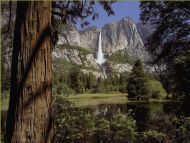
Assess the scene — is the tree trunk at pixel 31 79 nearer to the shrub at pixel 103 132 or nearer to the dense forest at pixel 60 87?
the dense forest at pixel 60 87

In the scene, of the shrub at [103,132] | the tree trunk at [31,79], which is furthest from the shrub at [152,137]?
the tree trunk at [31,79]

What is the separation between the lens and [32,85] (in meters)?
3.45

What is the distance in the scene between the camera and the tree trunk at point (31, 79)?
11.3 ft

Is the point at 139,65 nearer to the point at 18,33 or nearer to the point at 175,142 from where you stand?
the point at 175,142

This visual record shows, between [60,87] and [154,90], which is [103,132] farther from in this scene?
[154,90]

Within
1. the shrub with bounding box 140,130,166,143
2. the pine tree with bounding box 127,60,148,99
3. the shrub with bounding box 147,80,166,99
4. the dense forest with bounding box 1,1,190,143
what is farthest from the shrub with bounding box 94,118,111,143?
the shrub with bounding box 147,80,166,99

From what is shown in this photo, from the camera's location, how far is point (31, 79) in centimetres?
346

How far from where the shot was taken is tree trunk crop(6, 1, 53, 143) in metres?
3.44

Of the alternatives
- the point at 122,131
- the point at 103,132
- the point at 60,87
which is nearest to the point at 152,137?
the point at 122,131

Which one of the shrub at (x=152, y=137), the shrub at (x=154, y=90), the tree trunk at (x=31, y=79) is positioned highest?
the shrub at (x=154, y=90)

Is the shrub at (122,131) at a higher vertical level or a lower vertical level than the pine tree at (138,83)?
lower

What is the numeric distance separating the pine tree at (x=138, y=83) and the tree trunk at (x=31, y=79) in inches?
2529

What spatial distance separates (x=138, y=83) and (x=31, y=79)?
6655 centimetres

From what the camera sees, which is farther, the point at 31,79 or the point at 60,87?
the point at 60,87
